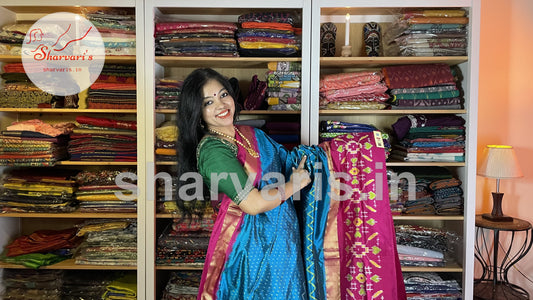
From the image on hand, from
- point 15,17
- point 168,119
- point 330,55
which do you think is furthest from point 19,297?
point 330,55

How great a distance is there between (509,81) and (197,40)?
205cm

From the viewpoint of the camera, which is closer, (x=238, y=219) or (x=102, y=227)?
(x=238, y=219)

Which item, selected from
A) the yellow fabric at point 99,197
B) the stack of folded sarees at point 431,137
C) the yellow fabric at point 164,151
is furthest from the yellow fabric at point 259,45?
the yellow fabric at point 99,197

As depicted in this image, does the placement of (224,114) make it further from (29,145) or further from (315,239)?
Answer: (29,145)

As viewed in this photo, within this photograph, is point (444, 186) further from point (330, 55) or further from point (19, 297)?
point (19, 297)

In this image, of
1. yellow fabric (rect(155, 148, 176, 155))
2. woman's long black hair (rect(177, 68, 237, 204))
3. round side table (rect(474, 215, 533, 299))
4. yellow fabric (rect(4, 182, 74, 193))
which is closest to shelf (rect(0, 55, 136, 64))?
yellow fabric (rect(155, 148, 176, 155))

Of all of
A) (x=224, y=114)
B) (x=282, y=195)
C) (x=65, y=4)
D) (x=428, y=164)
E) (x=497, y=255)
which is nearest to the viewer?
(x=282, y=195)

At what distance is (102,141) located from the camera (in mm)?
2758

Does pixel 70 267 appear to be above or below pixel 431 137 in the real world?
below

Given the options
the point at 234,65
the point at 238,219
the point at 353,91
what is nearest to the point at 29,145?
the point at 234,65

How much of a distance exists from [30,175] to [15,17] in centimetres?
101

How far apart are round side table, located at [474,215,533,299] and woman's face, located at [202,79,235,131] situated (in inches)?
71.3

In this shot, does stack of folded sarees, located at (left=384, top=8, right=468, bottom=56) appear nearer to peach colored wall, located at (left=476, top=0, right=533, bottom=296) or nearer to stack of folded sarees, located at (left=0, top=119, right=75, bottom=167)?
peach colored wall, located at (left=476, top=0, right=533, bottom=296)

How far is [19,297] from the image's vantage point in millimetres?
2830
